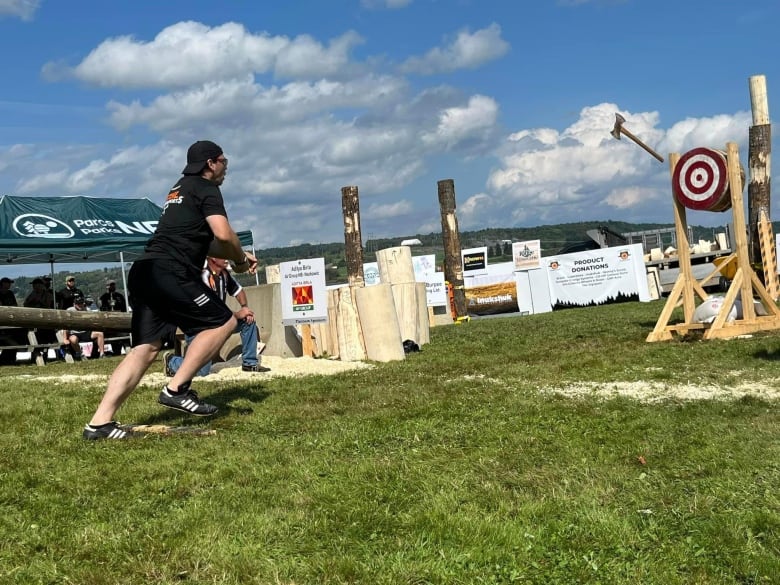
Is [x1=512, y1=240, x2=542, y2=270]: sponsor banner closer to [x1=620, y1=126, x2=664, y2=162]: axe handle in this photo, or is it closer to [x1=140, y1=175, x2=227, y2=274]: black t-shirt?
[x1=620, y1=126, x2=664, y2=162]: axe handle

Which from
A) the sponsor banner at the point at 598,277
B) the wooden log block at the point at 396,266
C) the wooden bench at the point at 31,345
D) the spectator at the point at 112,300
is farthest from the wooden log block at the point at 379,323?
the sponsor banner at the point at 598,277

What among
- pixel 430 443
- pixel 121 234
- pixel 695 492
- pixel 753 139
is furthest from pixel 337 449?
pixel 121 234

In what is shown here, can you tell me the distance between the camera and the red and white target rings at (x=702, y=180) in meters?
10.9

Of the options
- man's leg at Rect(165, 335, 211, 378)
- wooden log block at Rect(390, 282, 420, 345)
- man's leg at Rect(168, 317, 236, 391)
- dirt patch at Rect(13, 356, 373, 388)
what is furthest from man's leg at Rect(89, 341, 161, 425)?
wooden log block at Rect(390, 282, 420, 345)

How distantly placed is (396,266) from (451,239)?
8.85 metres

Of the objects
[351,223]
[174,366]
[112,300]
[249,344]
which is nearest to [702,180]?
[249,344]

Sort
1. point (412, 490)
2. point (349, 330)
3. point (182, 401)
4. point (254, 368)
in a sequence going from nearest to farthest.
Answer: point (412, 490)
point (182, 401)
point (254, 368)
point (349, 330)

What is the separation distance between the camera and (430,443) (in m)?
4.95

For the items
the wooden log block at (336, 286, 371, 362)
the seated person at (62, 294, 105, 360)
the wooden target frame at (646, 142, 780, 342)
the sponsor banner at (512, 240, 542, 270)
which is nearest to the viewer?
the wooden target frame at (646, 142, 780, 342)

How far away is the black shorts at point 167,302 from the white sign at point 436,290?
1664 centimetres

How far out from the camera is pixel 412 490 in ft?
12.8

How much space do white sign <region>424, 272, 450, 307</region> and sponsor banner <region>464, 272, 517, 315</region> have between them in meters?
2.14

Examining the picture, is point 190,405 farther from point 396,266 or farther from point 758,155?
point 758,155

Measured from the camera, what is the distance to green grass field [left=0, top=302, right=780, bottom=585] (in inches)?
116
